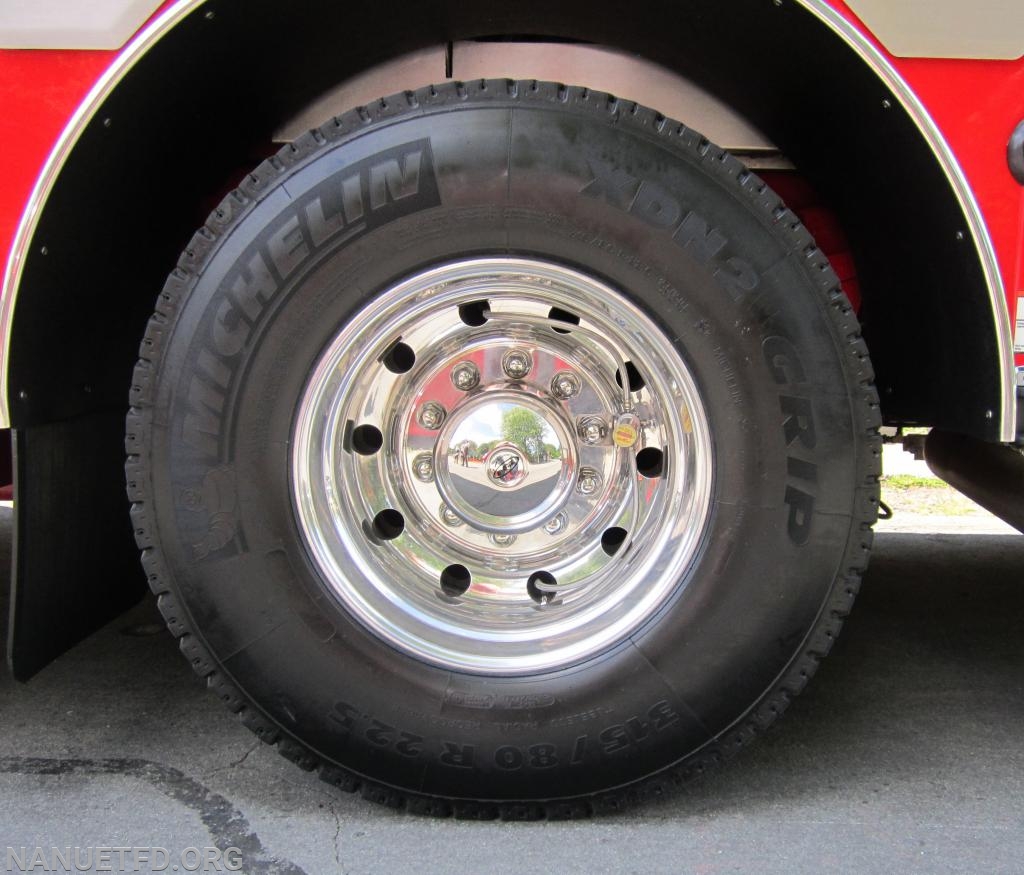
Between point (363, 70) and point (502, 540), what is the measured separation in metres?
1.04

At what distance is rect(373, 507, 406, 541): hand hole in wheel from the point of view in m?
2.01

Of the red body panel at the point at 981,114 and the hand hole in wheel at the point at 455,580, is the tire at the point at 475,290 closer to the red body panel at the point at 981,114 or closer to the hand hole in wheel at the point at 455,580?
the hand hole in wheel at the point at 455,580

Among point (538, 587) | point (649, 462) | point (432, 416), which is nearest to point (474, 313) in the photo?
point (432, 416)

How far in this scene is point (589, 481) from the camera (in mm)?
2051

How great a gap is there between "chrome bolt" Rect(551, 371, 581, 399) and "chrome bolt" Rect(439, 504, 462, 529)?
1.07 ft

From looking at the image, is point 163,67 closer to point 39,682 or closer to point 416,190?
point 416,190

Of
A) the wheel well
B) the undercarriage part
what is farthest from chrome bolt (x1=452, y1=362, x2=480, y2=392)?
the undercarriage part

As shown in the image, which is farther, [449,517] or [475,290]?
[449,517]

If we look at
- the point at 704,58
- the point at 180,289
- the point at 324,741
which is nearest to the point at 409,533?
the point at 324,741

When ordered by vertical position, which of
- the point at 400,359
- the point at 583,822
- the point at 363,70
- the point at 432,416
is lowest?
the point at 583,822

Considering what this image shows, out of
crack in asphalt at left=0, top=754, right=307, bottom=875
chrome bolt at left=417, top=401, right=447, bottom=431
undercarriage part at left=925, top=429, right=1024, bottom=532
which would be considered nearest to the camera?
crack in asphalt at left=0, top=754, right=307, bottom=875

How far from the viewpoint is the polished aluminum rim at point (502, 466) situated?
184cm

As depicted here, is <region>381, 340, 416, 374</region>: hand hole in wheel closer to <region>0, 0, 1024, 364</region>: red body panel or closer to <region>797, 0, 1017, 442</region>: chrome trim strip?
<region>0, 0, 1024, 364</region>: red body panel

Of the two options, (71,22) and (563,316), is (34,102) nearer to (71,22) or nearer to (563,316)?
(71,22)
